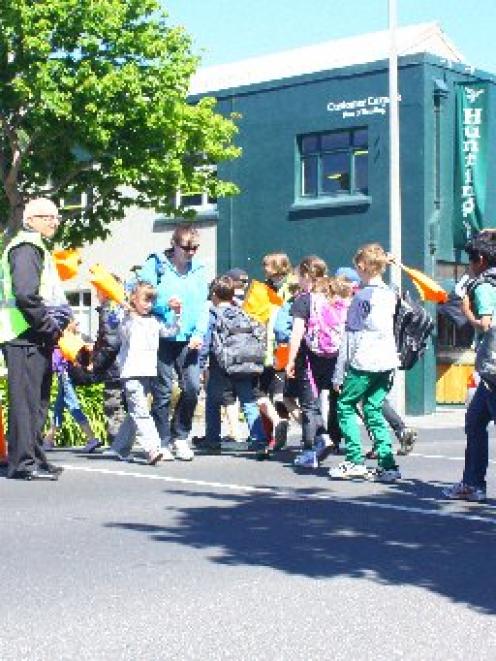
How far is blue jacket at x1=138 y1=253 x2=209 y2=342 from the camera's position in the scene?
11945 mm

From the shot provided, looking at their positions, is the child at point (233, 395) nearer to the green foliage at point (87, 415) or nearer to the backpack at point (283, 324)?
the backpack at point (283, 324)

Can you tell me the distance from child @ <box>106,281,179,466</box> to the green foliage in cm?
249

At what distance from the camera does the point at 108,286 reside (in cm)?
1191

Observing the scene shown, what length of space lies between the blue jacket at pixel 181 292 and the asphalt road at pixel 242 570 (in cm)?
185

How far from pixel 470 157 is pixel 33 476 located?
19.9m

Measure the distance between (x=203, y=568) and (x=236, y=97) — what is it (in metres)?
25.5

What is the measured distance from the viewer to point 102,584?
248 inches

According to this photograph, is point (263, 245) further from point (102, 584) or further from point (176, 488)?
point (102, 584)

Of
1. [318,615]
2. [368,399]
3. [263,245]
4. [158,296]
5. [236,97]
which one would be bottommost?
[318,615]

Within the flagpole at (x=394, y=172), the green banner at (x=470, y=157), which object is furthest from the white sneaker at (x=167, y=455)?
the green banner at (x=470, y=157)

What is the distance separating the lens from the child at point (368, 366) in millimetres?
10523

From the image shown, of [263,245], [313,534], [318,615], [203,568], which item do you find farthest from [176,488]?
[263,245]

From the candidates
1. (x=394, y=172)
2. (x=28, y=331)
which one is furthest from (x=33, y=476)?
(x=394, y=172)

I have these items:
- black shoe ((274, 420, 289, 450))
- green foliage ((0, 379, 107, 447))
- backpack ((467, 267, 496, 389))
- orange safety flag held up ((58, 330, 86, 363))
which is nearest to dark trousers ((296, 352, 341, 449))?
black shoe ((274, 420, 289, 450))
